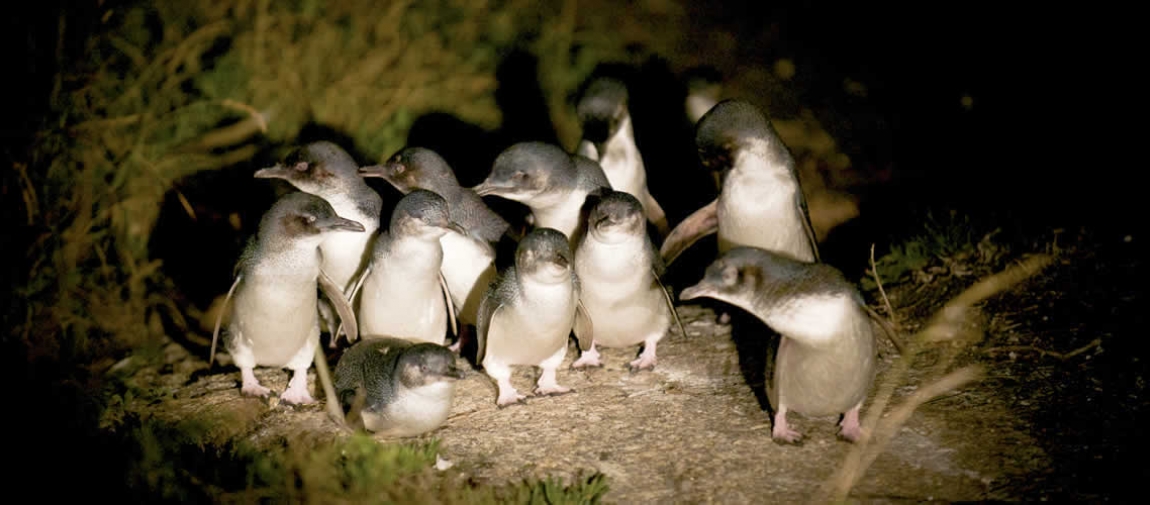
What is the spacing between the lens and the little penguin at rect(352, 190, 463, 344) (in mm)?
4301

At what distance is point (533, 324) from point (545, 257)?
308mm

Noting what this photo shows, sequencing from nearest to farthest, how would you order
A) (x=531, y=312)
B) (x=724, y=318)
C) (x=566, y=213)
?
1. (x=531, y=312)
2. (x=566, y=213)
3. (x=724, y=318)

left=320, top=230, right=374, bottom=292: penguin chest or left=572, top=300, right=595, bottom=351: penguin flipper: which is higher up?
left=320, top=230, right=374, bottom=292: penguin chest

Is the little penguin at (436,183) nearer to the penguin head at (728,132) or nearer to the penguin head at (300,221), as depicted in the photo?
the penguin head at (300,221)

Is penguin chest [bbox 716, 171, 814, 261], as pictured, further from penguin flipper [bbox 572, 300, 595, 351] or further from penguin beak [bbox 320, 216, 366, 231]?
penguin beak [bbox 320, 216, 366, 231]

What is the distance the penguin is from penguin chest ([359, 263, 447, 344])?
0.30 m

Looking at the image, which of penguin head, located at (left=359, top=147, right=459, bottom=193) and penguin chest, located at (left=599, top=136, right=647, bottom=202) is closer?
penguin head, located at (left=359, top=147, right=459, bottom=193)

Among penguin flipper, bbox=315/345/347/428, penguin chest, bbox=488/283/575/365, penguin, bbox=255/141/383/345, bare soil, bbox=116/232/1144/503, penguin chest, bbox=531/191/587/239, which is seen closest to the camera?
bare soil, bbox=116/232/1144/503

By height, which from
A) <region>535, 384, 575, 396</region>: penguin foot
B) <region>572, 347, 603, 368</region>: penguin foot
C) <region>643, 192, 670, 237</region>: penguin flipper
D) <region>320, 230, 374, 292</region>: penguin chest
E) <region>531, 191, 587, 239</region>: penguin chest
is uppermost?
<region>531, 191, 587, 239</region>: penguin chest

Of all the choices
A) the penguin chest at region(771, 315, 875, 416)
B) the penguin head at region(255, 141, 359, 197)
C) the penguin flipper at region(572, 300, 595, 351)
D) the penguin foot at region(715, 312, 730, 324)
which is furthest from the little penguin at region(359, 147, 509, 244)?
the penguin chest at region(771, 315, 875, 416)

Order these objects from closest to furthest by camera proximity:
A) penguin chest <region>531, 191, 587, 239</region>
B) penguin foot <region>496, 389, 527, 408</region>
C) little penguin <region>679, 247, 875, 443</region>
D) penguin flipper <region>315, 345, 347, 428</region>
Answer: little penguin <region>679, 247, 875, 443</region>
penguin flipper <region>315, 345, 347, 428</region>
penguin foot <region>496, 389, 527, 408</region>
penguin chest <region>531, 191, 587, 239</region>

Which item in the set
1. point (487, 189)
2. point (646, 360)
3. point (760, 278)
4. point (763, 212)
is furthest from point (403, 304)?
point (763, 212)

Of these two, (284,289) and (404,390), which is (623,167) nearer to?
(284,289)

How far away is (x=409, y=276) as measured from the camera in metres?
4.41
